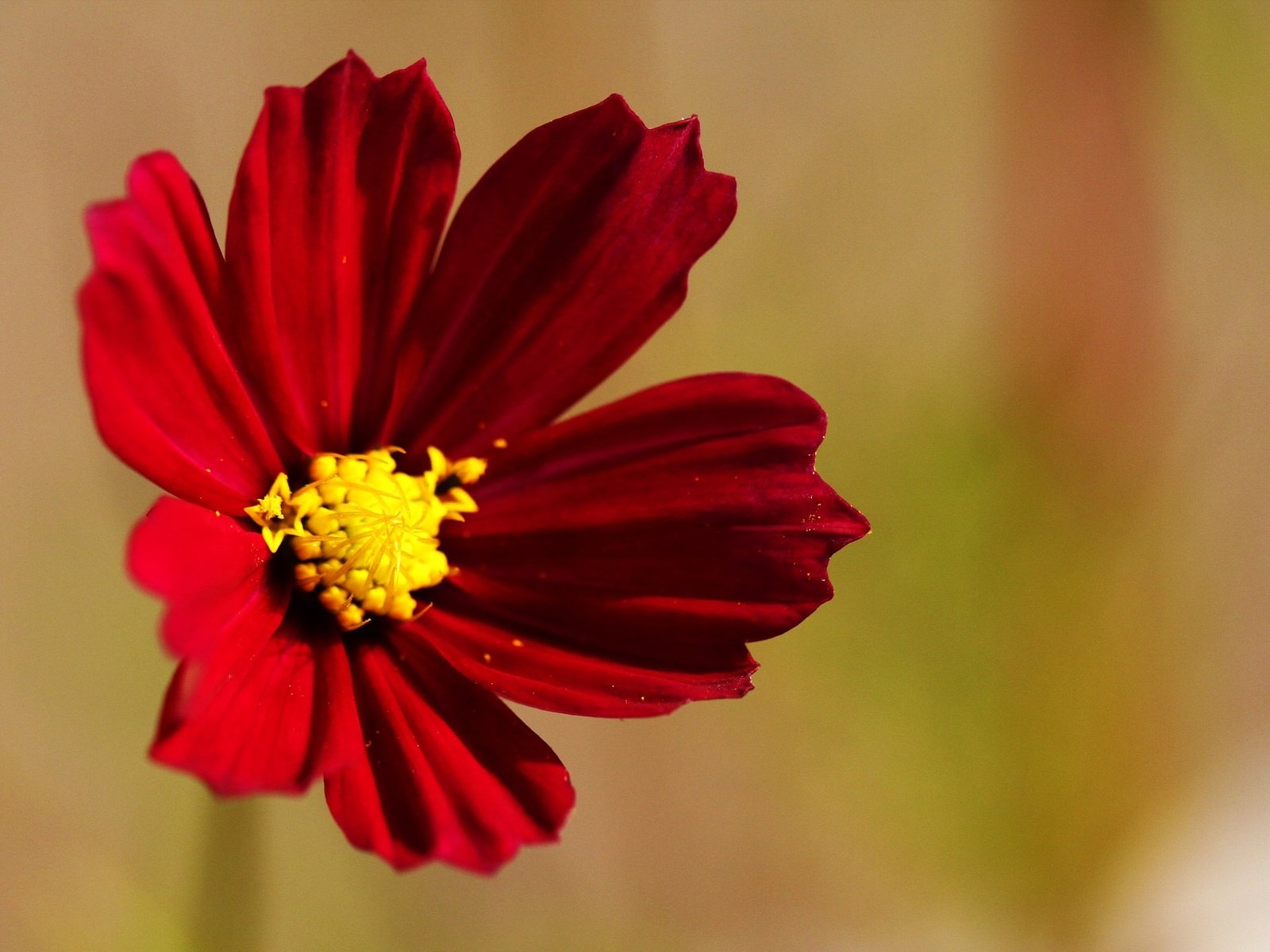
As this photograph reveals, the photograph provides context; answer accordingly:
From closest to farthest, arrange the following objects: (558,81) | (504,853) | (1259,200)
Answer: (504,853) < (558,81) < (1259,200)

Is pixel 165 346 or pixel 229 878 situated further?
pixel 229 878

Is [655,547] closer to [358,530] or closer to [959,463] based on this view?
[358,530]

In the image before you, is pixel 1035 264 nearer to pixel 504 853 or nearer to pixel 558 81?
pixel 558 81

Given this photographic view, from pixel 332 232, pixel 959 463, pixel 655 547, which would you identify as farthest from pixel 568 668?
pixel 959 463

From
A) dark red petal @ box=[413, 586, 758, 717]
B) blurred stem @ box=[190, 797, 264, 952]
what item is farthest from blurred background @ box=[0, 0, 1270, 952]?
dark red petal @ box=[413, 586, 758, 717]

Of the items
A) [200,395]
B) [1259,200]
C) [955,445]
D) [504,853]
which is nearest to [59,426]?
[200,395]

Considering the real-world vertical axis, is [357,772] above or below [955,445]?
below
